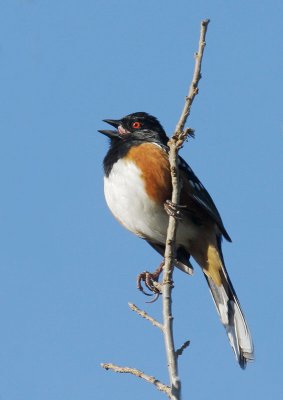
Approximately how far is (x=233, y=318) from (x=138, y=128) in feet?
5.52

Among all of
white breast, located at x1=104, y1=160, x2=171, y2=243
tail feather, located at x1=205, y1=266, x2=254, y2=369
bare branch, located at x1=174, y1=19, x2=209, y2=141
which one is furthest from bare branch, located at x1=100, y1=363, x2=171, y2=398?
white breast, located at x1=104, y1=160, x2=171, y2=243

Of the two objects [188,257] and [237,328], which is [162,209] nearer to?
[188,257]

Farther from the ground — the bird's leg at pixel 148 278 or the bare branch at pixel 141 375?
the bird's leg at pixel 148 278

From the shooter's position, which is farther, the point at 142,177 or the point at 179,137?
the point at 142,177

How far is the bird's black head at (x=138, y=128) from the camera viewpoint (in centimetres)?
568

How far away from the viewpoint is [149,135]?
5715 millimetres

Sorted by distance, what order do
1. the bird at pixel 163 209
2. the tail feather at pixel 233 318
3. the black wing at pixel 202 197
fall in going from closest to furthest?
the tail feather at pixel 233 318 < the bird at pixel 163 209 < the black wing at pixel 202 197

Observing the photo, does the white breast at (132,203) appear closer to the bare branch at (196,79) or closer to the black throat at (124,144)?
the black throat at (124,144)

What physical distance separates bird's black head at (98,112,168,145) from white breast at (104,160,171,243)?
19.5 inches

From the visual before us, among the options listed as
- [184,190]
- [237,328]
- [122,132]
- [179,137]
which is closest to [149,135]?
[122,132]

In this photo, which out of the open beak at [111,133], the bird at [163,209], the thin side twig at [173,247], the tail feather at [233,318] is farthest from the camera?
the open beak at [111,133]

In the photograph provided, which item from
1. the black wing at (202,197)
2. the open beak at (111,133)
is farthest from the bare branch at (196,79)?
the open beak at (111,133)

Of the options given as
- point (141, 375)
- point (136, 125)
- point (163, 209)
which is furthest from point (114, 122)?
point (141, 375)

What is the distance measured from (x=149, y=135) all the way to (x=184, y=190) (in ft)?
2.22
